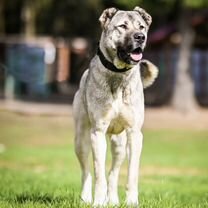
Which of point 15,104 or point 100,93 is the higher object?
point 100,93

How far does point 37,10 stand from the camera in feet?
188

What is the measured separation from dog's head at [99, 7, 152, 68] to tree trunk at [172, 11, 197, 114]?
90.3ft

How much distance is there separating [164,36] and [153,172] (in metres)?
25.3

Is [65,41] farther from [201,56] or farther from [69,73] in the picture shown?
[201,56]

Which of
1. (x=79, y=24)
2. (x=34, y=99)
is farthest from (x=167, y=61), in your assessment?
(x=79, y=24)

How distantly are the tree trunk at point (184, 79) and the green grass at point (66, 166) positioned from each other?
503cm

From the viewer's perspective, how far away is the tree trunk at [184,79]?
117 ft

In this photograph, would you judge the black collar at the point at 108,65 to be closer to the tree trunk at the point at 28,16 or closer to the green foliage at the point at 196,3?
the green foliage at the point at 196,3

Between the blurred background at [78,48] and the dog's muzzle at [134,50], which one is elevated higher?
the dog's muzzle at [134,50]

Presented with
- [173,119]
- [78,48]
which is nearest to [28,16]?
[78,48]

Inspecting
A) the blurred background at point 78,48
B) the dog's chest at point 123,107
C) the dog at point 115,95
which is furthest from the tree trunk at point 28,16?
the dog's chest at point 123,107

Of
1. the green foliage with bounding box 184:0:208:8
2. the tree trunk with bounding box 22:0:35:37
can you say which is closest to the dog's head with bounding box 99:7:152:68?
the green foliage with bounding box 184:0:208:8

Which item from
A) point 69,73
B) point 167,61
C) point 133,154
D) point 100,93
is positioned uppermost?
point 100,93

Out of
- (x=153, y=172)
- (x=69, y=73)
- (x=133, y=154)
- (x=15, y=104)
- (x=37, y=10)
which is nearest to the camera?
(x=133, y=154)
